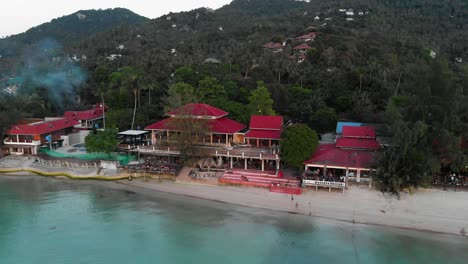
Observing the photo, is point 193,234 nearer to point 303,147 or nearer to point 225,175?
point 225,175

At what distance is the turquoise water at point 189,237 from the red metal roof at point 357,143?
8.01m

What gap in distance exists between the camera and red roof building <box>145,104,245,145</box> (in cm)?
3080

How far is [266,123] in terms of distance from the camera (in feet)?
106

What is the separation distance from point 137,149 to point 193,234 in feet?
45.9

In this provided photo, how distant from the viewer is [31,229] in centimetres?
2333

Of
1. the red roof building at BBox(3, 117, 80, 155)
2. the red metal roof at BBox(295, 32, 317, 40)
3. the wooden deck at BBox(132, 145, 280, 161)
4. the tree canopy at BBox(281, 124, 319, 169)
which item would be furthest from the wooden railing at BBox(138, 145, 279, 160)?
the red metal roof at BBox(295, 32, 317, 40)

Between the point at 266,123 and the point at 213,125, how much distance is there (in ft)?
15.9

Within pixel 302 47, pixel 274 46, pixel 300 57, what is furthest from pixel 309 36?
pixel 300 57

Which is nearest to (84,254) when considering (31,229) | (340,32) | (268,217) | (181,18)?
(31,229)

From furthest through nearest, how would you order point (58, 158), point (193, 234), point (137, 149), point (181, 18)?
point (181, 18)
point (58, 158)
point (137, 149)
point (193, 234)

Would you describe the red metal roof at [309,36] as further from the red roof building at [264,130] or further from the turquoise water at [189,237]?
the turquoise water at [189,237]

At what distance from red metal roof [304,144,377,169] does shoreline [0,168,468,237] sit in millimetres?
1861

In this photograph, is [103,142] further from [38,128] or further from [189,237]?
[189,237]

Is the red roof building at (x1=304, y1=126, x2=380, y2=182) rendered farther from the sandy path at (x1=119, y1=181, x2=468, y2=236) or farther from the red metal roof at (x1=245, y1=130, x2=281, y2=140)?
the red metal roof at (x1=245, y1=130, x2=281, y2=140)
